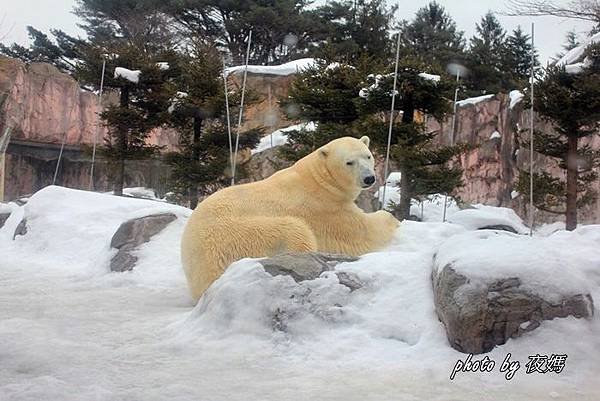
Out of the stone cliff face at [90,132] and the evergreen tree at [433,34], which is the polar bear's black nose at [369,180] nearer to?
the stone cliff face at [90,132]

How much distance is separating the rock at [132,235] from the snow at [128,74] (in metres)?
6.10

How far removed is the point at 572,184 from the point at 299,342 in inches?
274

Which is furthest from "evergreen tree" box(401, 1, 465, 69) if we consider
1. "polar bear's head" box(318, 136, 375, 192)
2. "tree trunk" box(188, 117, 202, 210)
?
"polar bear's head" box(318, 136, 375, 192)

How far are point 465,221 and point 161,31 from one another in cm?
1706

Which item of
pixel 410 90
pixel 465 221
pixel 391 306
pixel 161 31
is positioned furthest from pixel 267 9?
pixel 391 306

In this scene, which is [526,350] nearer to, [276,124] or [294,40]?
[276,124]

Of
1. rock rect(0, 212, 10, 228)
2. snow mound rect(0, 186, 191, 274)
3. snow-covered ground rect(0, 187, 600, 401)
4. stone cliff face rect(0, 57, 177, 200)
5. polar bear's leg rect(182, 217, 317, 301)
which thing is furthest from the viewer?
stone cliff face rect(0, 57, 177, 200)

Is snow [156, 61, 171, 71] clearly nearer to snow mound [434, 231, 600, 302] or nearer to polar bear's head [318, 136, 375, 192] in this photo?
polar bear's head [318, 136, 375, 192]

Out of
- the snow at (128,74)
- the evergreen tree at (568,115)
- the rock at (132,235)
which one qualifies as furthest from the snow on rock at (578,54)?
the snow at (128,74)

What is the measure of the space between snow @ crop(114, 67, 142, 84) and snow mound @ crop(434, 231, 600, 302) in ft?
32.5

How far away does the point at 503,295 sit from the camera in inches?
97.2

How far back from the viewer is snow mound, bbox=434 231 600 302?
8.27 ft

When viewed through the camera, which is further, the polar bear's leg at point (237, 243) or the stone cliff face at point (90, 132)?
the stone cliff face at point (90, 132)

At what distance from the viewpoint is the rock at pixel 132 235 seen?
5605mm
